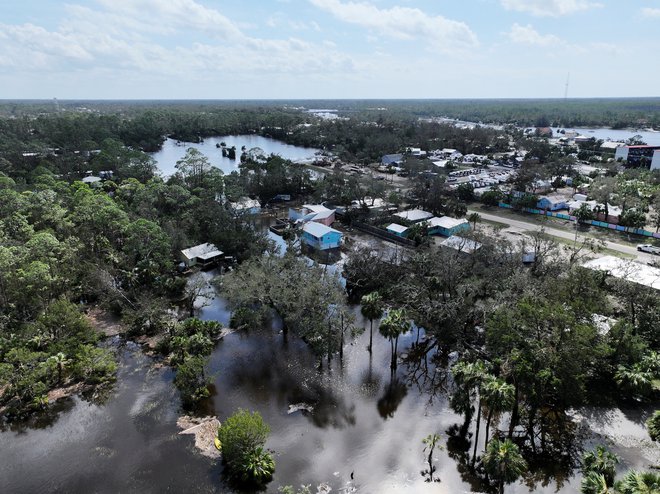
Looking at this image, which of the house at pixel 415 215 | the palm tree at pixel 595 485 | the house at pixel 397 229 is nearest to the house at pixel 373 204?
the house at pixel 415 215

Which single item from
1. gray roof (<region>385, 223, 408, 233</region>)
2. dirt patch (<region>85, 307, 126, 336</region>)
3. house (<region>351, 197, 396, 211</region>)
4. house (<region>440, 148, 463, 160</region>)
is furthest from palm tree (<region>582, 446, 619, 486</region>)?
house (<region>440, 148, 463, 160</region>)

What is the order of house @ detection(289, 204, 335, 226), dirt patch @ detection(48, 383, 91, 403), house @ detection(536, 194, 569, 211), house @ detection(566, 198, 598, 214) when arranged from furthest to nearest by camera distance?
house @ detection(536, 194, 569, 211) → house @ detection(566, 198, 598, 214) → house @ detection(289, 204, 335, 226) → dirt patch @ detection(48, 383, 91, 403)

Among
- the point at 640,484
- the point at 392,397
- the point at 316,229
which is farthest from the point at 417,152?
the point at 640,484

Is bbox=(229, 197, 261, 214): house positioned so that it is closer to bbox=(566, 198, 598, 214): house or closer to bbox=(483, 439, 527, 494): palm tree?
bbox=(483, 439, 527, 494): palm tree

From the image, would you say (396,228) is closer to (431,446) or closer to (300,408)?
(300,408)

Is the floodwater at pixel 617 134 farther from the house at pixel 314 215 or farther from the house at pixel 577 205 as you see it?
the house at pixel 314 215

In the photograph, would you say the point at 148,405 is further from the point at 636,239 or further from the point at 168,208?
the point at 636,239

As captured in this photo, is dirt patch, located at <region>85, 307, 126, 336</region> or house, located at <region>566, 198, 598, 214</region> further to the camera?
house, located at <region>566, 198, 598, 214</region>
